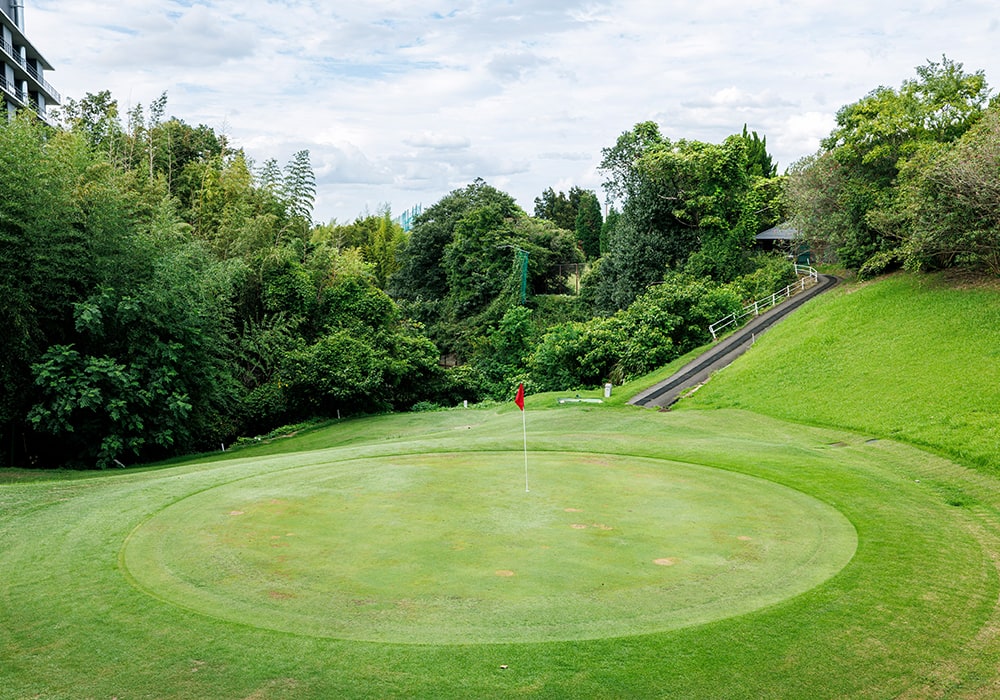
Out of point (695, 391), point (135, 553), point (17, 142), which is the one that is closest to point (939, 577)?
point (135, 553)

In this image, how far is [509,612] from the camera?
7246mm

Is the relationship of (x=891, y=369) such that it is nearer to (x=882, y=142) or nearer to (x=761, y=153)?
(x=882, y=142)

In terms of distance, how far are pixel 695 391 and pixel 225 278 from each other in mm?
18922

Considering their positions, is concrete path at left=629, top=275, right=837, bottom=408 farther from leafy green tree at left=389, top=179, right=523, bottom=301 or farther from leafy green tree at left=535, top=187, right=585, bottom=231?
leafy green tree at left=535, top=187, right=585, bottom=231

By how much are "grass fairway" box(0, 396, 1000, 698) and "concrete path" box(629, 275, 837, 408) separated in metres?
12.6

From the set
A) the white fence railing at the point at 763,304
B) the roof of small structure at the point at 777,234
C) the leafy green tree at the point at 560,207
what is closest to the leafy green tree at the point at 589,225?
the leafy green tree at the point at 560,207

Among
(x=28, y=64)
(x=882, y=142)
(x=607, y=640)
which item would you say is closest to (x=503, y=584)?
(x=607, y=640)

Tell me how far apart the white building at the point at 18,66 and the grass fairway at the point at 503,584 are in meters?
35.2

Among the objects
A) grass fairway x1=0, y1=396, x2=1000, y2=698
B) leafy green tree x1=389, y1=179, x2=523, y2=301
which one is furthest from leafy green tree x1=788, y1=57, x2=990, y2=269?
leafy green tree x1=389, y1=179, x2=523, y2=301

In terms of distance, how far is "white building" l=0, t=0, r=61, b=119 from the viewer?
3972cm

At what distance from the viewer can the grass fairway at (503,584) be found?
6.30 meters

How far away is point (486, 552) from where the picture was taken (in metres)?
8.98

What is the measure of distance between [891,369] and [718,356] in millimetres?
9162

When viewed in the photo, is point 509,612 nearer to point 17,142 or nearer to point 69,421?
point 69,421
